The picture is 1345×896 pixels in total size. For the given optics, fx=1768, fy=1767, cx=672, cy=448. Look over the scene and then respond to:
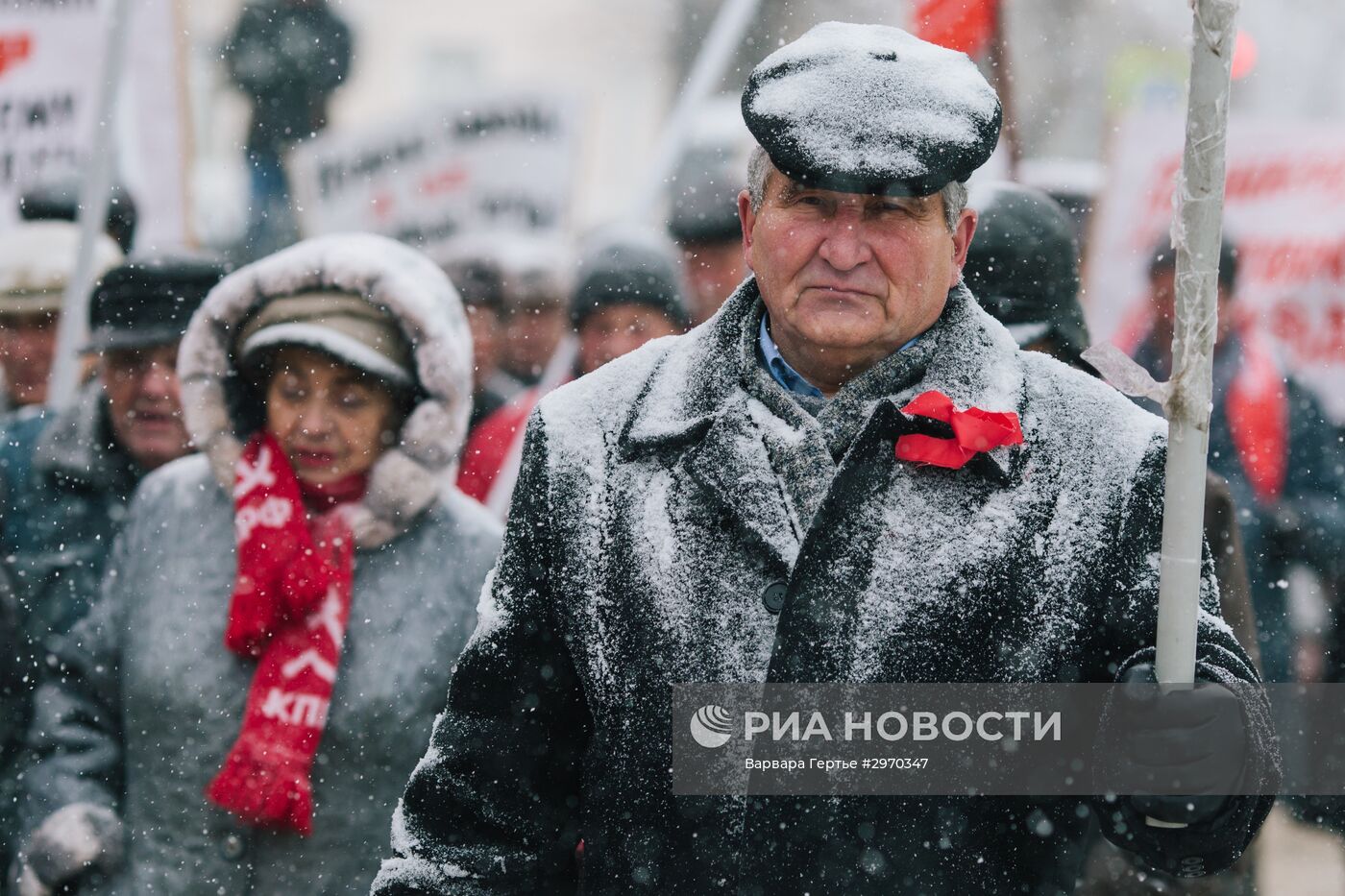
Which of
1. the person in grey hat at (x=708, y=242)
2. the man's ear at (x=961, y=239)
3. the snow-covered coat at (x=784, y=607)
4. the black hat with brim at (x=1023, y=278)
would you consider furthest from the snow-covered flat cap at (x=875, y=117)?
the person in grey hat at (x=708, y=242)

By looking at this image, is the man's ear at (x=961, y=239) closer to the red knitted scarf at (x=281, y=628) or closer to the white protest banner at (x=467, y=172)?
the red knitted scarf at (x=281, y=628)

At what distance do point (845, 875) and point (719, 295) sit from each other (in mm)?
3509

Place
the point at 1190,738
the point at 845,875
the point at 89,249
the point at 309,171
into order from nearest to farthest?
the point at 1190,738, the point at 845,875, the point at 89,249, the point at 309,171

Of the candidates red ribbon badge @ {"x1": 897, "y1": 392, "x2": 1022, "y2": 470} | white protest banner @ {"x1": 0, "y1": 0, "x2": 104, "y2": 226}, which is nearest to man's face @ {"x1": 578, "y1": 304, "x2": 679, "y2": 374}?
white protest banner @ {"x1": 0, "y1": 0, "x2": 104, "y2": 226}

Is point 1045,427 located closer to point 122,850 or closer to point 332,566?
point 332,566

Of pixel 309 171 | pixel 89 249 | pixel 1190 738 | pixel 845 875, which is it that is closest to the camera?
pixel 1190 738

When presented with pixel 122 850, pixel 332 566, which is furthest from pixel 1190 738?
pixel 122 850

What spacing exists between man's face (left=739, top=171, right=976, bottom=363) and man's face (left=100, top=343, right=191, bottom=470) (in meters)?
2.61

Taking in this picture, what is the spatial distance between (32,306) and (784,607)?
12.6ft

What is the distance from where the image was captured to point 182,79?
663cm

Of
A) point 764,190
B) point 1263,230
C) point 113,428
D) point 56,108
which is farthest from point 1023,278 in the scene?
point 1263,230

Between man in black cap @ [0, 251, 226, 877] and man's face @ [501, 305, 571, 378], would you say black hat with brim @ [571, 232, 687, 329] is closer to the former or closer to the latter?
man's face @ [501, 305, 571, 378]

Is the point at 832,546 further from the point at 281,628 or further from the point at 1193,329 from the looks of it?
the point at 281,628

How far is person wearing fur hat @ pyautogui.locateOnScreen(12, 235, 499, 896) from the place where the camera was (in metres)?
3.42
